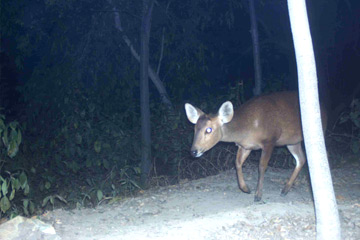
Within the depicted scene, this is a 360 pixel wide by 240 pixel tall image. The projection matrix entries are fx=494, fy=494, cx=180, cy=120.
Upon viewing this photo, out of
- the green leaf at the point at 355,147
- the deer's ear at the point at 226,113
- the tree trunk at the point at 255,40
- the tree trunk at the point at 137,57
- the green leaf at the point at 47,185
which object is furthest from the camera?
the tree trunk at the point at 255,40

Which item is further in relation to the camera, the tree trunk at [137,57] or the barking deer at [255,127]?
the tree trunk at [137,57]

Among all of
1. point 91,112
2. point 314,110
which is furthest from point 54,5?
point 314,110

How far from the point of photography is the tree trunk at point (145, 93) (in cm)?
953

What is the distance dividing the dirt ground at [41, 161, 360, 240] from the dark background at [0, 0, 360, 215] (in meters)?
1.26

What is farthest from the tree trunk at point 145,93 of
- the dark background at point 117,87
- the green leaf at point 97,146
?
the green leaf at point 97,146

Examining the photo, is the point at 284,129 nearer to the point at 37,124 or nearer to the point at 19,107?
the point at 37,124

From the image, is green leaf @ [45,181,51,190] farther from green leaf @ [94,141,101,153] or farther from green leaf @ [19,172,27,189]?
green leaf @ [19,172,27,189]

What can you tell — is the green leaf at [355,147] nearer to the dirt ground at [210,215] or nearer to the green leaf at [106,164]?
the dirt ground at [210,215]

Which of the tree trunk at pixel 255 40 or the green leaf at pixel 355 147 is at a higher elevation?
the tree trunk at pixel 255 40

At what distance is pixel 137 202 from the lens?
8.06 metres

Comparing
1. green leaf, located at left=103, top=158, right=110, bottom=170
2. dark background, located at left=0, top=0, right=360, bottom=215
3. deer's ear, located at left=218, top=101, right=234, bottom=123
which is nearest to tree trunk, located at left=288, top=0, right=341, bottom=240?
deer's ear, located at left=218, top=101, right=234, bottom=123

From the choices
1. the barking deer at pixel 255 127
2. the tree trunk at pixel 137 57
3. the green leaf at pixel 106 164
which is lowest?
the green leaf at pixel 106 164

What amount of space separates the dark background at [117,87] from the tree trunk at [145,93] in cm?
29

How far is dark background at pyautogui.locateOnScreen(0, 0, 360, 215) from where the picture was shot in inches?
397
